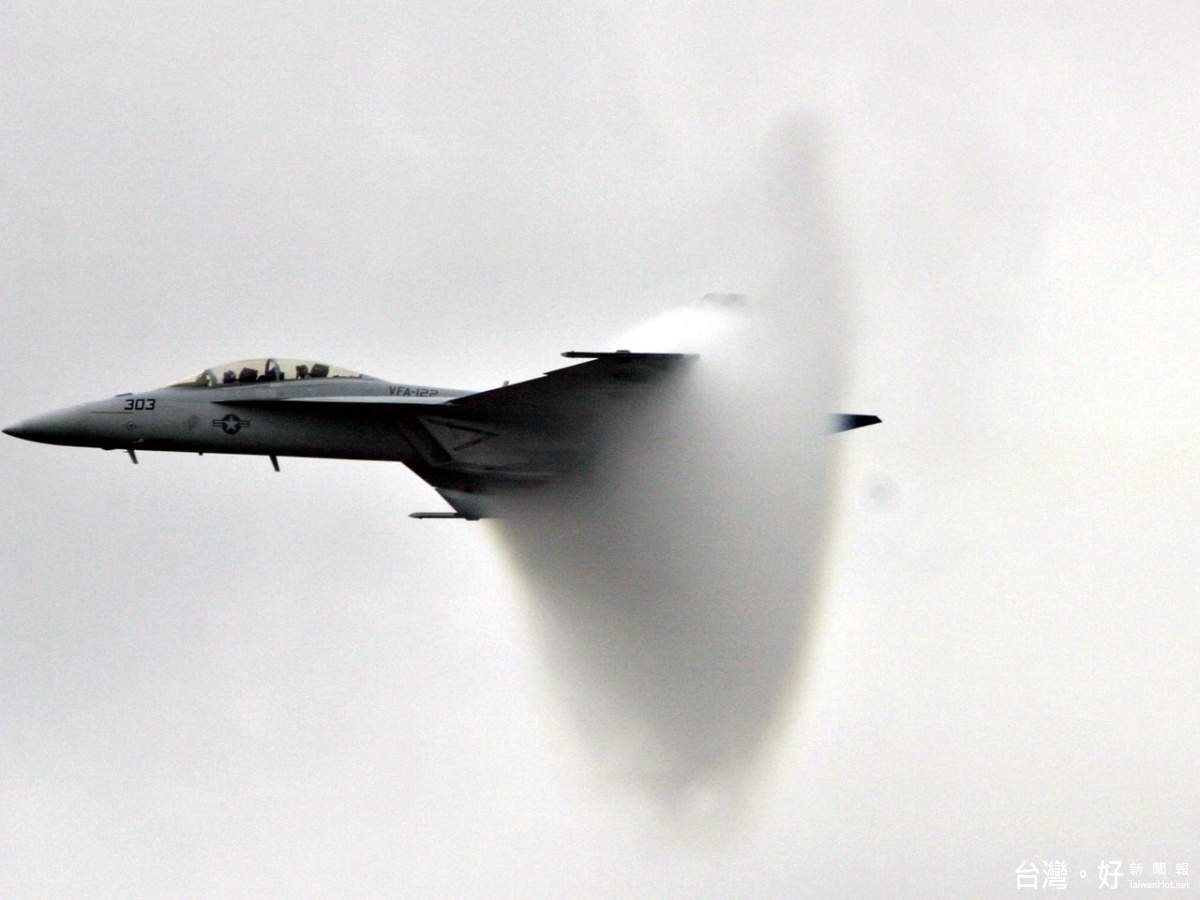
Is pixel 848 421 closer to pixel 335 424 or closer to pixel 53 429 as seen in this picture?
pixel 335 424

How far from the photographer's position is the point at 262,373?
3306 cm

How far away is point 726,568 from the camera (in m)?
38.5

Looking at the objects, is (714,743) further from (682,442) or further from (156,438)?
(156,438)

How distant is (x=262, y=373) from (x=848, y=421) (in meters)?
12.7

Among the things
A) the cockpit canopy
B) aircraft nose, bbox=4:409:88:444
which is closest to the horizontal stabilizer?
the cockpit canopy

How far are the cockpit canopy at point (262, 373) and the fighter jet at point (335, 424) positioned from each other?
0.07 feet

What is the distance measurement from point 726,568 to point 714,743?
5453 mm

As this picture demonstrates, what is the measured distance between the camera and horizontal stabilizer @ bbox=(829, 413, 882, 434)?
34469mm

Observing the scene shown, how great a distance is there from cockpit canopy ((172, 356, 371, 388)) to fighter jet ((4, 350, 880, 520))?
21mm

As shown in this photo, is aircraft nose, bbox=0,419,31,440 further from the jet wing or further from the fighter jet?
the jet wing

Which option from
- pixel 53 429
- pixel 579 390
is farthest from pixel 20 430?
pixel 579 390

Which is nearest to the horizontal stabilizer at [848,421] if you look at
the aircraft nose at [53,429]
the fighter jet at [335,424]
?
the fighter jet at [335,424]

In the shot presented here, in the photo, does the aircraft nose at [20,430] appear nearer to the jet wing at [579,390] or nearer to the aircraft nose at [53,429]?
the aircraft nose at [53,429]

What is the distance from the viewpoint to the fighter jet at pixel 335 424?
3241 cm
